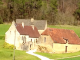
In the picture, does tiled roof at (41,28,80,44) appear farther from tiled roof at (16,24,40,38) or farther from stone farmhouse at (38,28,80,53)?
tiled roof at (16,24,40,38)

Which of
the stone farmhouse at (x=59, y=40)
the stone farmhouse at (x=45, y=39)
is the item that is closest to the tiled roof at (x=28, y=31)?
the stone farmhouse at (x=45, y=39)

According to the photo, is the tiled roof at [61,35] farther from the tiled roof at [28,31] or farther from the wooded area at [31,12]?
the wooded area at [31,12]

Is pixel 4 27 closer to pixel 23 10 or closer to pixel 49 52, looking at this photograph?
pixel 23 10

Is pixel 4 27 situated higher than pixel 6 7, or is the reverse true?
pixel 6 7

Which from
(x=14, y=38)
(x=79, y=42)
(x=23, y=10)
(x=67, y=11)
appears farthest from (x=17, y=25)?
(x=67, y=11)

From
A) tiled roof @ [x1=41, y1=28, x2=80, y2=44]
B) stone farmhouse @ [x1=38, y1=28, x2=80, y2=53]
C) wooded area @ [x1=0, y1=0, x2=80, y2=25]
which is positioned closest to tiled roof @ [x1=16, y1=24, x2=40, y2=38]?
stone farmhouse @ [x1=38, y1=28, x2=80, y2=53]

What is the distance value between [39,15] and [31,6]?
8.48m

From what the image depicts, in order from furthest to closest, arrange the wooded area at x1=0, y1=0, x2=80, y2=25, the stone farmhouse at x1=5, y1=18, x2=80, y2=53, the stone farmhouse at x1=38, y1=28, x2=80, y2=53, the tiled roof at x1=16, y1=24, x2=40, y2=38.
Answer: the wooded area at x1=0, y1=0, x2=80, y2=25
the tiled roof at x1=16, y1=24, x2=40, y2=38
the stone farmhouse at x1=5, y1=18, x2=80, y2=53
the stone farmhouse at x1=38, y1=28, x2=80, y2=53

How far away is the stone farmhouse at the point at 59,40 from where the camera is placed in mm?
55531

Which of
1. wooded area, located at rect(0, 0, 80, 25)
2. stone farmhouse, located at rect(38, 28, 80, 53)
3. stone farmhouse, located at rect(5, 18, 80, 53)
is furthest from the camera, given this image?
wooded area, located at rect(0, 0, 80, 25)

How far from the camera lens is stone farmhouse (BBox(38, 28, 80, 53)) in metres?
55.5

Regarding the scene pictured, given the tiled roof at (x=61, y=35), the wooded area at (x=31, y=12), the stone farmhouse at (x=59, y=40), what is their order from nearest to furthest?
1. the stone farmhouse at (x=59, y=40)
2. the tiled roof at (x=61, y=35)
3. the wooded area at (x=31, y=12)

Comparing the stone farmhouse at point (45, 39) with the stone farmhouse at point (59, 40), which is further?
the stone farmhouse at point (45, 39)

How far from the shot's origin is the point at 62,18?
11688cm
